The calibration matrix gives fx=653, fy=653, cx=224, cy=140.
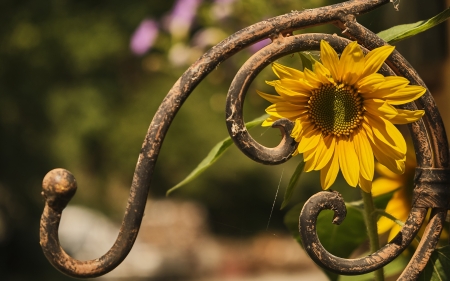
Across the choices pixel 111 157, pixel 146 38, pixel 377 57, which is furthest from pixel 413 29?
pixel 111 157

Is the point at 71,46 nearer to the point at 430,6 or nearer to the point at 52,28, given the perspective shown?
the point at 52,28

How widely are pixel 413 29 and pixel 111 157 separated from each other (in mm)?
3416

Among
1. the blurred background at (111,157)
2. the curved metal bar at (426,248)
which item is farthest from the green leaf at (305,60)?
the blurred background at (111,157)

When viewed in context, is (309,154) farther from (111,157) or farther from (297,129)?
(111,157)

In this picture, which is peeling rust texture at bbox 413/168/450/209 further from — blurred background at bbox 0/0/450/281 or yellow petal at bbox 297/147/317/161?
blurred background at bbox 0/0/450/281

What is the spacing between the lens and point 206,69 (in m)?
0.40

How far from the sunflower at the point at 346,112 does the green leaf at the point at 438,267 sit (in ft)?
0.27

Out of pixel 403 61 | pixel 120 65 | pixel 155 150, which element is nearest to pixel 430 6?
pixel 403 61

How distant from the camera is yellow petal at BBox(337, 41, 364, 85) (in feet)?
1.27

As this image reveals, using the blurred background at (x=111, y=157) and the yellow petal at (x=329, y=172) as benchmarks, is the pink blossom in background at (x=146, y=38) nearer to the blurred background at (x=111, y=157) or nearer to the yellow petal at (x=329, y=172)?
the blurred background at (x=111, y=157)

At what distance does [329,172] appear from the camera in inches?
15.9

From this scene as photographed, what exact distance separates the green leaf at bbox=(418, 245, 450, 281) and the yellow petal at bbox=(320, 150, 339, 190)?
100 mm

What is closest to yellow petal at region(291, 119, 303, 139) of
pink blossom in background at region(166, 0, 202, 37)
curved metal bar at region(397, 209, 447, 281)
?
curved metal bar at region(397, 209, 447, 281)

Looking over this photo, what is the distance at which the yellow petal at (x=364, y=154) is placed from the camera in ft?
1.31
